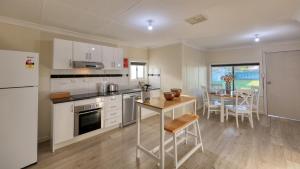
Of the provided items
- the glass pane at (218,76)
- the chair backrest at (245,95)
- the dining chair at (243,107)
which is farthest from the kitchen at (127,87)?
the glass pane at (218,76)

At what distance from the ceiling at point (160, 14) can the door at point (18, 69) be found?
776mm

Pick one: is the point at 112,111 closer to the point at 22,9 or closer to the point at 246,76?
the point at 22,9

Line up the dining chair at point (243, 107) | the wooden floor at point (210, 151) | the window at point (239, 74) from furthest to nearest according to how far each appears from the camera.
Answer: the window at point (239, 74) → the dining chair at point (243, 107) → the wooden floor at point (210, 151)

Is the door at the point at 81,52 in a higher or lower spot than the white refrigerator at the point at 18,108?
higher

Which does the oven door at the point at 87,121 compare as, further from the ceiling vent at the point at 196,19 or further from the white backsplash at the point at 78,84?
the ceiling vent at the point at 196,19

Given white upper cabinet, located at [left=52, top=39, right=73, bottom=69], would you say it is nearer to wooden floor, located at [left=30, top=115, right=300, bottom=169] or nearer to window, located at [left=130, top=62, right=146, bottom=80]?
wooden floor, located at [left=30, top=115, right=300, bottom=169]

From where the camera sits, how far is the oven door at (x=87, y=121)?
2.80 m

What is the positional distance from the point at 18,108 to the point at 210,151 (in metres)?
3.13

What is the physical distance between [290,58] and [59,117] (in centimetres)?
624

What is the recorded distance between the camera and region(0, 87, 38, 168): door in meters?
1.87

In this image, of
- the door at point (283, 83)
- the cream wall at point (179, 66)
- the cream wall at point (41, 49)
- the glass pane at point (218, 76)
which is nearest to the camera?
the cream wall at point (41, 49)

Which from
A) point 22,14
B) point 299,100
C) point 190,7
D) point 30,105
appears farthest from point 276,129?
point 22,14

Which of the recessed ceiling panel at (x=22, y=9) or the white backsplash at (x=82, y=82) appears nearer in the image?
the recessed ceiling panel at (x=22, y=9)

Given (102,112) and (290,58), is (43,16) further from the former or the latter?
(290,58)
